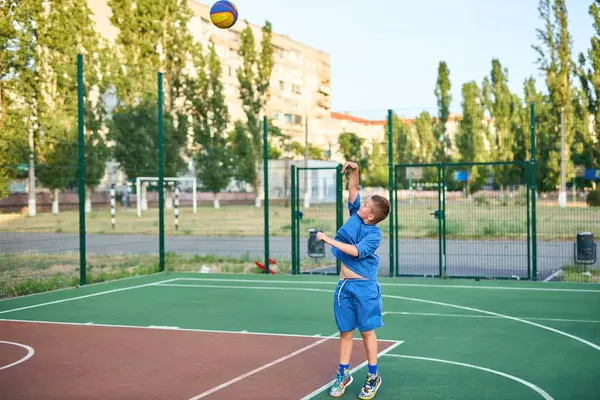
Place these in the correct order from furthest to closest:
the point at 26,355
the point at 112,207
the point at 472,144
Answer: the point at 112,207
the point at 472,144
the point at 26,355

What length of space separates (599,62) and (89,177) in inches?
543

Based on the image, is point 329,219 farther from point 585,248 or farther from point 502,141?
point 585,248

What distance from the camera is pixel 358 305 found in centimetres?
550

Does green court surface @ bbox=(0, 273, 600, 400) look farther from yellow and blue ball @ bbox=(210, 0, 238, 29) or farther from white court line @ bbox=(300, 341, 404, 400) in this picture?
yellow and blue ball @ bbox=(210, 0, 238, 29)

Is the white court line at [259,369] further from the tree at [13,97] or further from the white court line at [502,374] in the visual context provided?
the tree at [13,97]

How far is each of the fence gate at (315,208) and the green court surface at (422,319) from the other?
2.65ft

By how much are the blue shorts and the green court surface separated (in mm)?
610

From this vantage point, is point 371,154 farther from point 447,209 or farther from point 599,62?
point 599,62

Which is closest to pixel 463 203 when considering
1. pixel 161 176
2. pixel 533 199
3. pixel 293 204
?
pixel 533 199

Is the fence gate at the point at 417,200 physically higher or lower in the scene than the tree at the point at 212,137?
lower

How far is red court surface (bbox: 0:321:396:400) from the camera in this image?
5.82 metres

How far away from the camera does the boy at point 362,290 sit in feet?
17.9

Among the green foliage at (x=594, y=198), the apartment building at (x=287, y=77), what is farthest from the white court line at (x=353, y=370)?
the apartment building at (x=287, y=77)

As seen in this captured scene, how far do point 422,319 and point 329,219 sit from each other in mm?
6642
